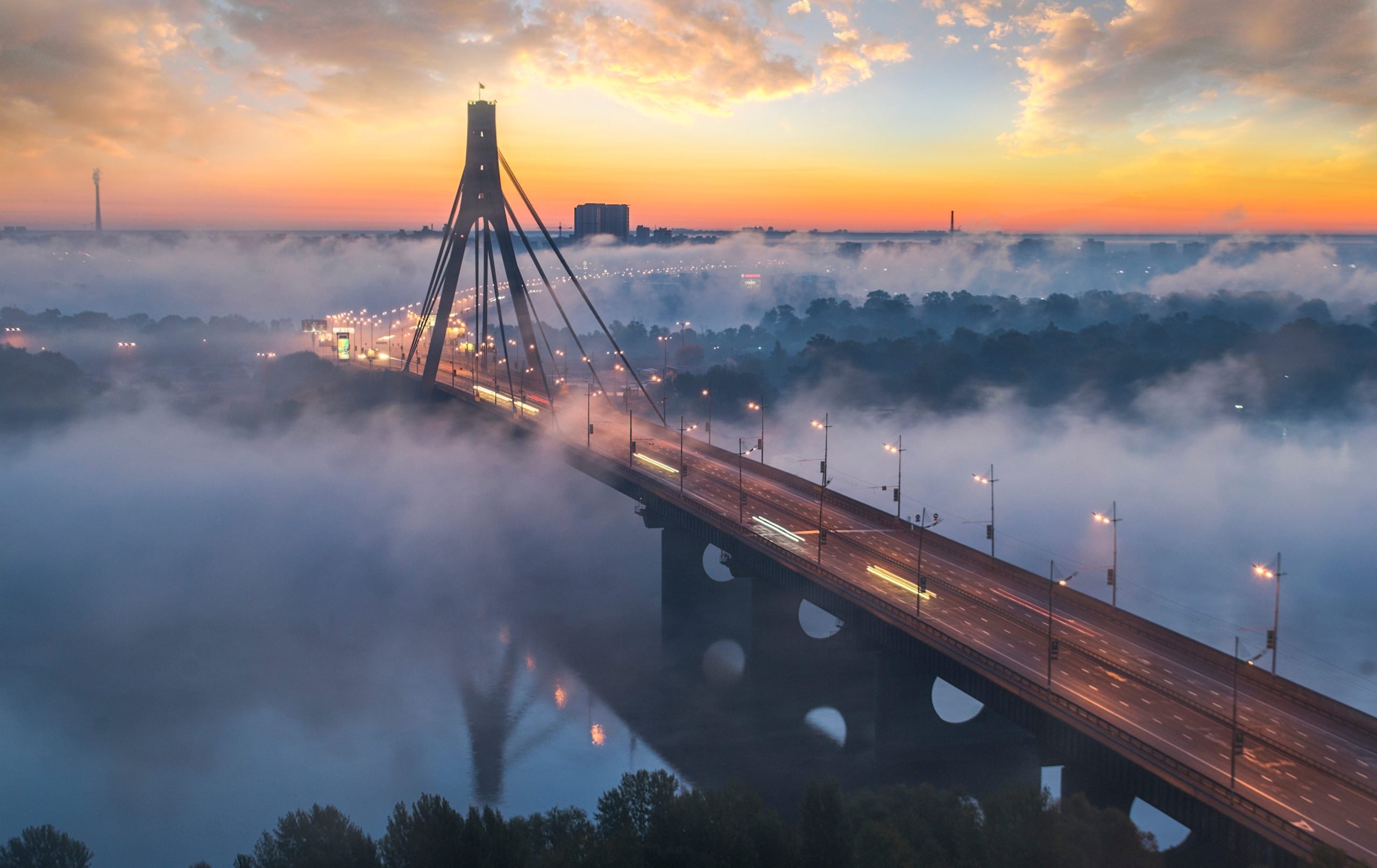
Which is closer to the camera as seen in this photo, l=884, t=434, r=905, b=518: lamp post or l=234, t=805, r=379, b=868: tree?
l=234, t=805, r=379, b=868: tree

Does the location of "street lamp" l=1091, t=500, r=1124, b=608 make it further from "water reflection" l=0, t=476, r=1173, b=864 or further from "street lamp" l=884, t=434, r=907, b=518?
"street lamp" l=884, t=434, r=907, b=518

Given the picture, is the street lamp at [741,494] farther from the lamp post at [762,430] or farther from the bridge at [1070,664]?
the lamp post at [762,430]

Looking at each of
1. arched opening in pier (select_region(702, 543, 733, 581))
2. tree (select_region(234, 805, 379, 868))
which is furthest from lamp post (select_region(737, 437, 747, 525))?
tree (select_region(234, 805, 379, 868))

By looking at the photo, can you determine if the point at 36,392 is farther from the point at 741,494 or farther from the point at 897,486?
the point at 741,494

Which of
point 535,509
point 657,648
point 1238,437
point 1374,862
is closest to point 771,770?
point 657,648

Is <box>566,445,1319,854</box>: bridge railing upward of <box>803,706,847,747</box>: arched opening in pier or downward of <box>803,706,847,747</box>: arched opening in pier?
upward

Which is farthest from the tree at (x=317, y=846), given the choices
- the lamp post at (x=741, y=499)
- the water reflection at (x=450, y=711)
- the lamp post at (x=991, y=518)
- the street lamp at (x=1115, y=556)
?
the street lamp at (x=1115, y=556)
